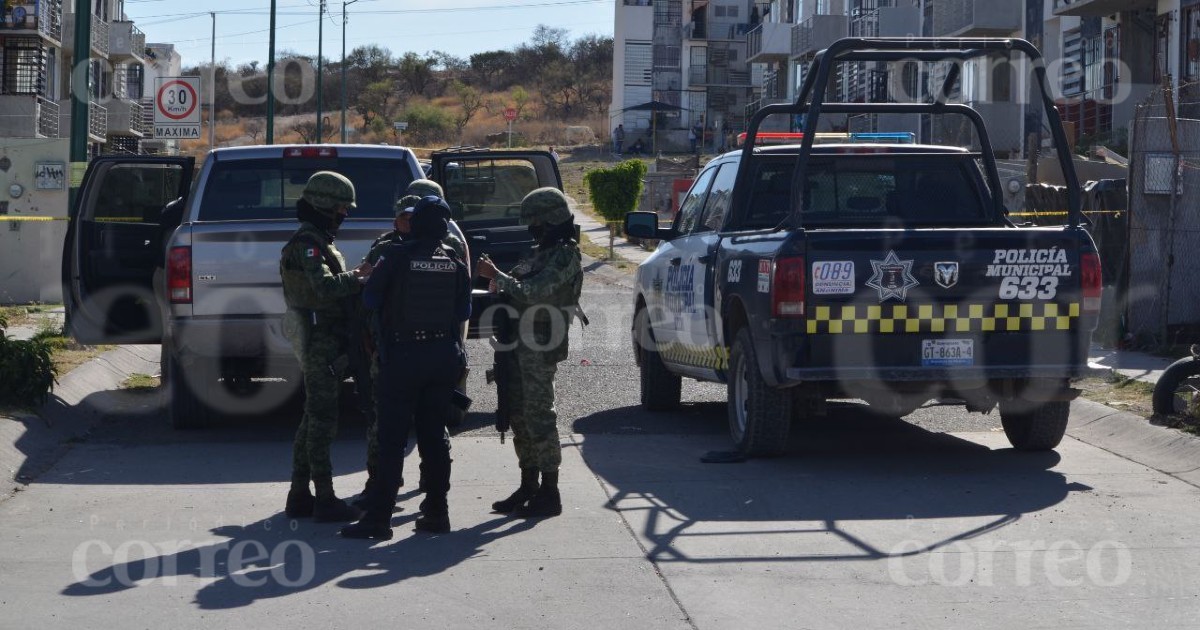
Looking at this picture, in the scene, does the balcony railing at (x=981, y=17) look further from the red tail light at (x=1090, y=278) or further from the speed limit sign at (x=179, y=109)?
the red tail light at (x=1090, y=278)

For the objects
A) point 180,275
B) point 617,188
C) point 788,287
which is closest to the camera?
point 788,287

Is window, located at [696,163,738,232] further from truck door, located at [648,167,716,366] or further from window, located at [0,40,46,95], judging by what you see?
window, located at [0,40,46,95]

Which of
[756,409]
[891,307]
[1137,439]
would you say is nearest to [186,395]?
[756,409]

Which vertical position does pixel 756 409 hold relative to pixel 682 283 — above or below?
below

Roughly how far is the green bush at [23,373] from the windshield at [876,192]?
493 cm

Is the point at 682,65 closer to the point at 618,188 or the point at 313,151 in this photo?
the point at 618,188

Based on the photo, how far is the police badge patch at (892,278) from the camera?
26.1ft

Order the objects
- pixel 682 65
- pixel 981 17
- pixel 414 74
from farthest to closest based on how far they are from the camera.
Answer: pixel 414 74 < pixel 682 65 < pixel 981 17

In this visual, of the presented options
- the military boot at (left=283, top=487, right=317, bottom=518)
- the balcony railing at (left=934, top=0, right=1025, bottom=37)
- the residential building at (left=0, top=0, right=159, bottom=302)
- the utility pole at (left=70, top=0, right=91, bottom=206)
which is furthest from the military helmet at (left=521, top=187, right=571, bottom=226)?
the balcony railing at (left=934, top=0, right=1025, bottom=37)

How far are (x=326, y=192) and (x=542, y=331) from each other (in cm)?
131

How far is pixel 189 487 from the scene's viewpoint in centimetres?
810

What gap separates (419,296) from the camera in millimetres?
6785

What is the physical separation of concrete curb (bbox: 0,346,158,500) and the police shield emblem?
17.4 feet

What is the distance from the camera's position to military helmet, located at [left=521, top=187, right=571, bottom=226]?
287 inches
